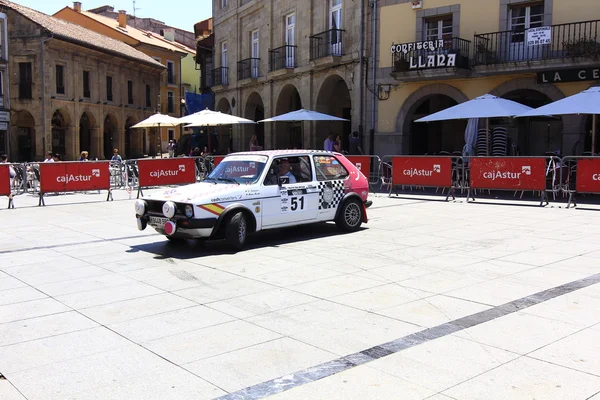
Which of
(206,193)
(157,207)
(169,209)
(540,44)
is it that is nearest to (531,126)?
(540,44)

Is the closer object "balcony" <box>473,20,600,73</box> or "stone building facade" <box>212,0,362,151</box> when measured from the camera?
"balcony" <box>473,20,600,73</box>

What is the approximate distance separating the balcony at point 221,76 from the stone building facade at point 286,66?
0.20 ft

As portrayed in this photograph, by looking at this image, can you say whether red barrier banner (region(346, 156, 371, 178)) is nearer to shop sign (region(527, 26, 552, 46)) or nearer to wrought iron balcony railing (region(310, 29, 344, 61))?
shop sign (region(527, 26, 552, 46))

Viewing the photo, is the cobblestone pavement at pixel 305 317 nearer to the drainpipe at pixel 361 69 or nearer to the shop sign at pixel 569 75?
the shop sign at pixel 569 75

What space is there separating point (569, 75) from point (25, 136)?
35692mm

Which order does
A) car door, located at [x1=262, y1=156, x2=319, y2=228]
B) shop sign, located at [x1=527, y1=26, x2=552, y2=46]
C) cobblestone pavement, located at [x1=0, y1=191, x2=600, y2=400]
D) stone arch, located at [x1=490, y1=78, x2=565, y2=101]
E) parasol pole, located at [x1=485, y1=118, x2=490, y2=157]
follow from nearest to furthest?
cobblestone pavement, located at [x1=0, y1=191, x2=600, y2=400]
car door, located at [x1=262, y1=156, x2=319, y2=228]
parasol pole, located at [x1=485, y1=118, x2=490, y2=157]
shop sign, located at [x1=527, y1=26, x2=552, y2=46]
stone arch, located at [x1=490, y1=78, x2=565, y2=101]

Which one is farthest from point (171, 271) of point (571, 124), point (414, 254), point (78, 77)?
point (78, 77)

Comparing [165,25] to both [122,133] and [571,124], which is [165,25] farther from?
[571,124]

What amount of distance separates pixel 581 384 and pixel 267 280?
4003 millimetres

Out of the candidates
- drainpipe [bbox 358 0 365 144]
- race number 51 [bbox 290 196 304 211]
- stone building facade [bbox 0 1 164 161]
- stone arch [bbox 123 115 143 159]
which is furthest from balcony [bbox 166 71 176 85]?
race number 51 [bbox 290 196 304 211]

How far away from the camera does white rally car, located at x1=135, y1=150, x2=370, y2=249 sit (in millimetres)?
8992

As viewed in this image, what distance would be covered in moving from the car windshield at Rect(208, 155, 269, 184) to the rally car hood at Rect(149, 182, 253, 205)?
0.28m

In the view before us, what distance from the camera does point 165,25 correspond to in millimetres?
66812

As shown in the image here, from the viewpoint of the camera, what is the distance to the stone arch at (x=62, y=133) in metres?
42.7
